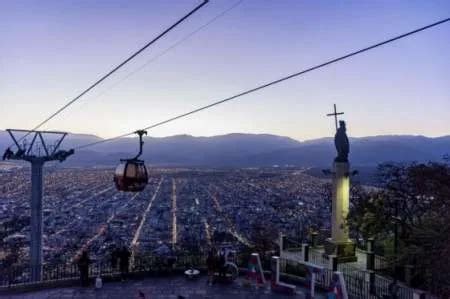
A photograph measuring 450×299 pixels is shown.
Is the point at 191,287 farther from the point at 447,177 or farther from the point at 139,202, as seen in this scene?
the point at 139,202

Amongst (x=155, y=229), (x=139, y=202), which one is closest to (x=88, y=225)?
(x=155, y=229)

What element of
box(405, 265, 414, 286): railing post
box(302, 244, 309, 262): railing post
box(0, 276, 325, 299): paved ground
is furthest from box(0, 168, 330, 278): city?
box(405, 265, 414, 286): railing post

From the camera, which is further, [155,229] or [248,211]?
[248,211]

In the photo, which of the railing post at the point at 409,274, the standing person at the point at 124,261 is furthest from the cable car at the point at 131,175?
the railing post at the point at 409,274

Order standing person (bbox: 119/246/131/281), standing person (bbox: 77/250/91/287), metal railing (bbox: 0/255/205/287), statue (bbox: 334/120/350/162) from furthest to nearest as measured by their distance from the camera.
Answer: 1. statue (bbox: 334/120/350/162)
2. metal railing (bbox: 0/255/205/287)
3. standing person (bbox: 119/246/131/281)
4. standing person (bbox: 77/250/91/287)

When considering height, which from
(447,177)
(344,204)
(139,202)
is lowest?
(139,202)

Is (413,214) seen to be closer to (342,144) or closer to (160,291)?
(342,144)

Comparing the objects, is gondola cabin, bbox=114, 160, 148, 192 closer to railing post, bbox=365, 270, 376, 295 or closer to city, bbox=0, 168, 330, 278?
railing post, bbox=365, 270, 376, 295
